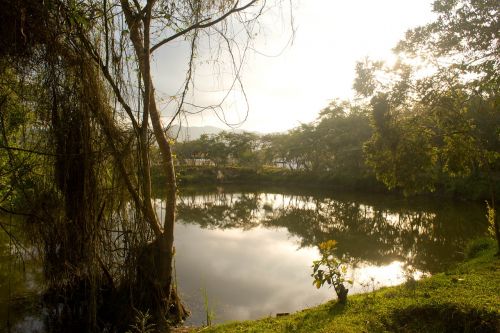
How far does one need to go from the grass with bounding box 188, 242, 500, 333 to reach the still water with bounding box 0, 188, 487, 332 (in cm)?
77

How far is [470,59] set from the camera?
28.5 ft

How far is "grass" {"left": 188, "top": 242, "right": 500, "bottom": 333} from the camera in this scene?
155 inches

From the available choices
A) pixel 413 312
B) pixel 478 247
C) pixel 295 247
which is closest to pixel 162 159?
pixel 413 312

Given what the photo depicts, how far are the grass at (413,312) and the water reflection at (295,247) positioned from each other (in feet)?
7.17

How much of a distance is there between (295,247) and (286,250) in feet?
1.82

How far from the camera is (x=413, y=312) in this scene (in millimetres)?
4242

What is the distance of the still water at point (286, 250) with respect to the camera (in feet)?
24.1

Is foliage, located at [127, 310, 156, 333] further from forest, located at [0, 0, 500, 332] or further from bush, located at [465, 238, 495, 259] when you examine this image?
bush, located at [465, 238, 495, 259]

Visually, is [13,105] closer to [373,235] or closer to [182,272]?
[182,272]

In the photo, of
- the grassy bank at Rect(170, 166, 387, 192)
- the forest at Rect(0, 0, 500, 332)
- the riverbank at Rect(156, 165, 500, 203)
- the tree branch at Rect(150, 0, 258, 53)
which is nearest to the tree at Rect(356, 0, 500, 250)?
the forest at Rect(0, 0, 500, 332)

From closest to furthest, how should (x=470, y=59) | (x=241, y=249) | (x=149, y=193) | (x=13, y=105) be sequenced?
(x=13, y=105)
(x=149, y=193)
(x=470, y=59)
(x=241, y=249)

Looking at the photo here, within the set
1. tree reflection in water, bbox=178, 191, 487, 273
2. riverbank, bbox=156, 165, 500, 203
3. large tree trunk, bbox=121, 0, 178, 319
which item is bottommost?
tree reflection in water, bbox=178, 191, 487, 273

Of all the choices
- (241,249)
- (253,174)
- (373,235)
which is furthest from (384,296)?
(253,174)

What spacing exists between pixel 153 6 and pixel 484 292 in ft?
18.4
